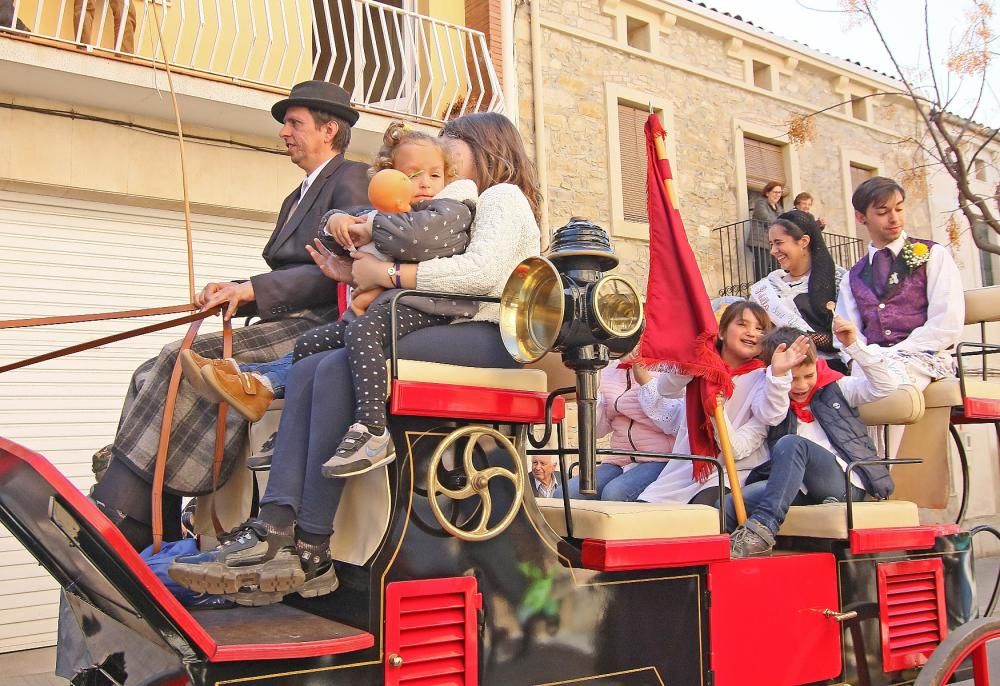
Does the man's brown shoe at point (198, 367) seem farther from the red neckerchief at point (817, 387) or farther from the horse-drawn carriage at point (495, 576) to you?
the red neckerchief at point (817, 387)

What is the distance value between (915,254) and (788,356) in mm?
1220

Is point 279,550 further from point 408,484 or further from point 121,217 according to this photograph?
point 121,217

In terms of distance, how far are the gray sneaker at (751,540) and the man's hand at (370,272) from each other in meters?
1.47

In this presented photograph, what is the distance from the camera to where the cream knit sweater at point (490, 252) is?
2639 mm

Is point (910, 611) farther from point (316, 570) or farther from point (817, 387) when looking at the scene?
point (316, 570)

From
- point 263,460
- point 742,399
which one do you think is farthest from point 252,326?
point 742,399

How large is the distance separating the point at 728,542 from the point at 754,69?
11.4 m

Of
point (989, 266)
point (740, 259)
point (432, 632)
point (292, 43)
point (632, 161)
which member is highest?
point (292, 43)

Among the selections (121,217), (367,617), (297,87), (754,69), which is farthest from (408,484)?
(754,69)

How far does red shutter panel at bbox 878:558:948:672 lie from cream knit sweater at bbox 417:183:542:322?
179 centimetres

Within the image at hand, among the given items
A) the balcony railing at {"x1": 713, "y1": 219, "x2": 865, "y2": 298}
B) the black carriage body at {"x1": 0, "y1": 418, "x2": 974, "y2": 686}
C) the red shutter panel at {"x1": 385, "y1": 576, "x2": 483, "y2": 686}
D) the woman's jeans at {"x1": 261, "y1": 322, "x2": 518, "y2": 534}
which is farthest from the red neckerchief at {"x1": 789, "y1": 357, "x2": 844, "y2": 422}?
the balcony railing at {"x1": 713, "y1": 219, "x2": 865, "y2": 298}

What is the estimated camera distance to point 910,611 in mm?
3359

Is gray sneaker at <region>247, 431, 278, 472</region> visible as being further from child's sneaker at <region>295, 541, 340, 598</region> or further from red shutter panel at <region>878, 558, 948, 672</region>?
red shutter panel at <region>878, 558, 948, 672</region>

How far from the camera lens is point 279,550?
231cm
